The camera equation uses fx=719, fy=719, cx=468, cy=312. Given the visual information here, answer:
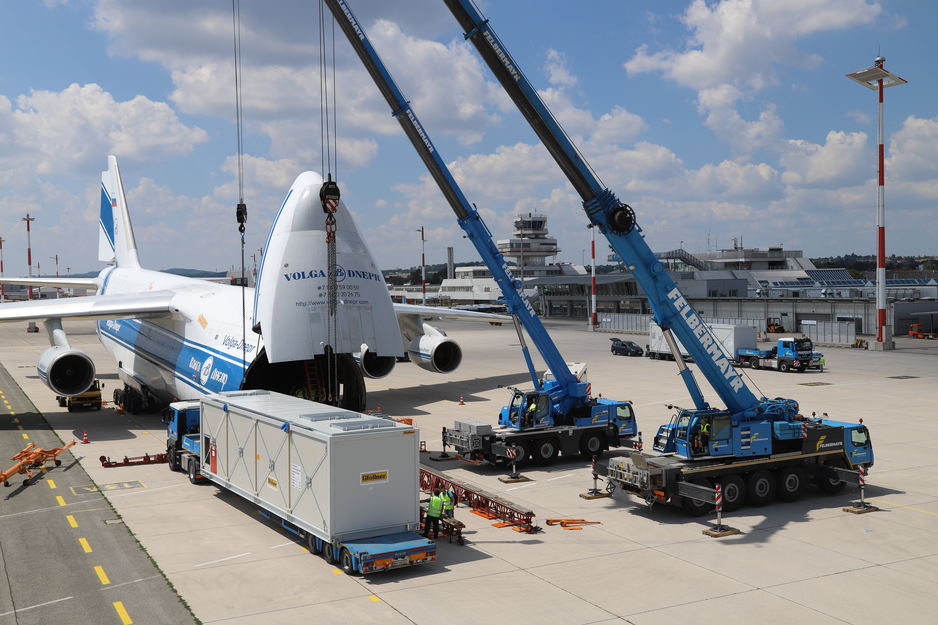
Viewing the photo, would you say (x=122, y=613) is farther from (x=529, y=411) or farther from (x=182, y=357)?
(x=182, y=357)

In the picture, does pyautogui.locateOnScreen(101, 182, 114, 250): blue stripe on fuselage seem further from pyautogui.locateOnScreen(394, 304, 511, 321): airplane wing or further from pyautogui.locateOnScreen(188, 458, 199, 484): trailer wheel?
pyautogui.locateOnScreen(188, 458, 199, 484): trailer wheel

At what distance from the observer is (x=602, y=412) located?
25.2 metres

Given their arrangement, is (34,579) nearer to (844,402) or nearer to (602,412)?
(602,412)

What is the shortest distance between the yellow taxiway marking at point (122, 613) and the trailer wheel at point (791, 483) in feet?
52.0

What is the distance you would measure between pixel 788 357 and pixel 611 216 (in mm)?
34729

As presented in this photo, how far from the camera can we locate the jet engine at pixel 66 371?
3034 cm

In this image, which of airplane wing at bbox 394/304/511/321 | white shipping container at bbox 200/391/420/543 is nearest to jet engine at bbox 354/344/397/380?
airplane wing at bbox 394/304/511/321

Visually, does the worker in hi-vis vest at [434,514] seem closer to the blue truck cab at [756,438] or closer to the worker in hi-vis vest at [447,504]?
the worker in hi-vis vest at [447,504]

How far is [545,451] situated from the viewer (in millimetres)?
24188

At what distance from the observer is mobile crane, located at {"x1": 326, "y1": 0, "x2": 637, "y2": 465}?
2373 cm

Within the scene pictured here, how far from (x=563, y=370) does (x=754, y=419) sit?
7308 mm

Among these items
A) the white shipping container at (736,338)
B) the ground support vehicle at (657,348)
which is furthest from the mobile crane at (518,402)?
the ground support vehicle at (657,348)

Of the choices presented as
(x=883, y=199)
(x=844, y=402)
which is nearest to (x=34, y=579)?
(x=844, y=402)

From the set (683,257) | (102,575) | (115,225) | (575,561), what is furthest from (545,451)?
(683,257)
